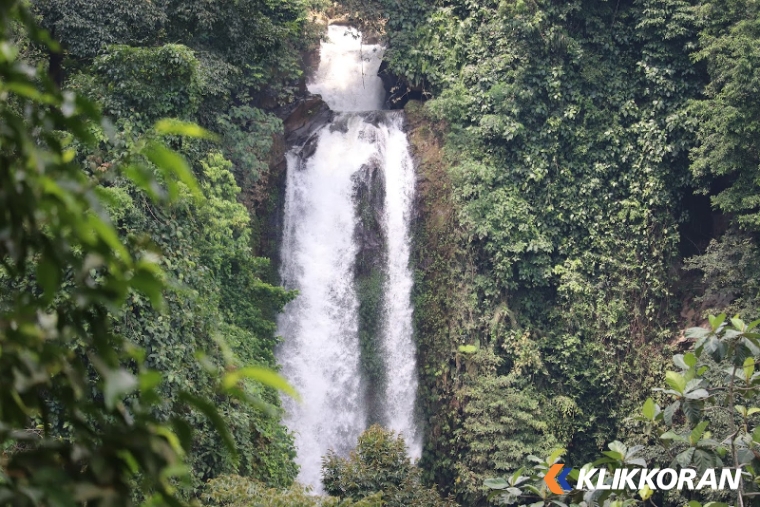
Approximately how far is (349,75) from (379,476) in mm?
10452

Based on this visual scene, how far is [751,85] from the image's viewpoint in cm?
1321

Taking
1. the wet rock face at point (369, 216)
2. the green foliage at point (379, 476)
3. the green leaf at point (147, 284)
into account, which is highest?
the wet rock face at point (369, 216)

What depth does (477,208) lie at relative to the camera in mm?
14883

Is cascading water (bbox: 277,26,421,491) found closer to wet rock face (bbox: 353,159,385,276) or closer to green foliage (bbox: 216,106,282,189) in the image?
wet rock face (bbox: 353,159,385,276)

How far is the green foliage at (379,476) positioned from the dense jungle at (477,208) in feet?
0.11

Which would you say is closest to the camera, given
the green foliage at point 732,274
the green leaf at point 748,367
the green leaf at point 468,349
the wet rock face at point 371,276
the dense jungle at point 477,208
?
the green leaf at point 748,367

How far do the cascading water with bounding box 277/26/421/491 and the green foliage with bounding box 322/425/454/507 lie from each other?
2.61m

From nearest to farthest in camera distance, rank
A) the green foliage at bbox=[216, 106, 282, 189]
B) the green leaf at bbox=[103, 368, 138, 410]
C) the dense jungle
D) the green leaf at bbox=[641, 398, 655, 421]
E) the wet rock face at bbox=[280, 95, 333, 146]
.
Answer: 1. the green leaf at bbox=[103, 368, 138, 410]
2. the green leaf at bbox=[641, 398, 655, 421]
3. the dense jungle
4. the green foliage at bbox=[216, 106, 282, 189]
5. the wet rock face at bbox=[280, 95, 333, 146]

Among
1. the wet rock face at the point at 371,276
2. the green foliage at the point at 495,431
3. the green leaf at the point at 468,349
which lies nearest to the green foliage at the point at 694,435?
the green foliage at the point at 495,431

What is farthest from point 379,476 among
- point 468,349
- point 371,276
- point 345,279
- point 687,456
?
point 687,456

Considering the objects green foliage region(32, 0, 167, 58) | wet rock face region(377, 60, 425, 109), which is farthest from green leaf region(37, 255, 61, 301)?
wet rock face region(377, 60, 425, 109)

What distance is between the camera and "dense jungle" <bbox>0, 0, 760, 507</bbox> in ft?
37.4

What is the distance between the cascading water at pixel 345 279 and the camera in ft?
47.2

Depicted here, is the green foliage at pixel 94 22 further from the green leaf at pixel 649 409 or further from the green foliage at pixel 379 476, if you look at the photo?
the green leaf at pixel 649 409
